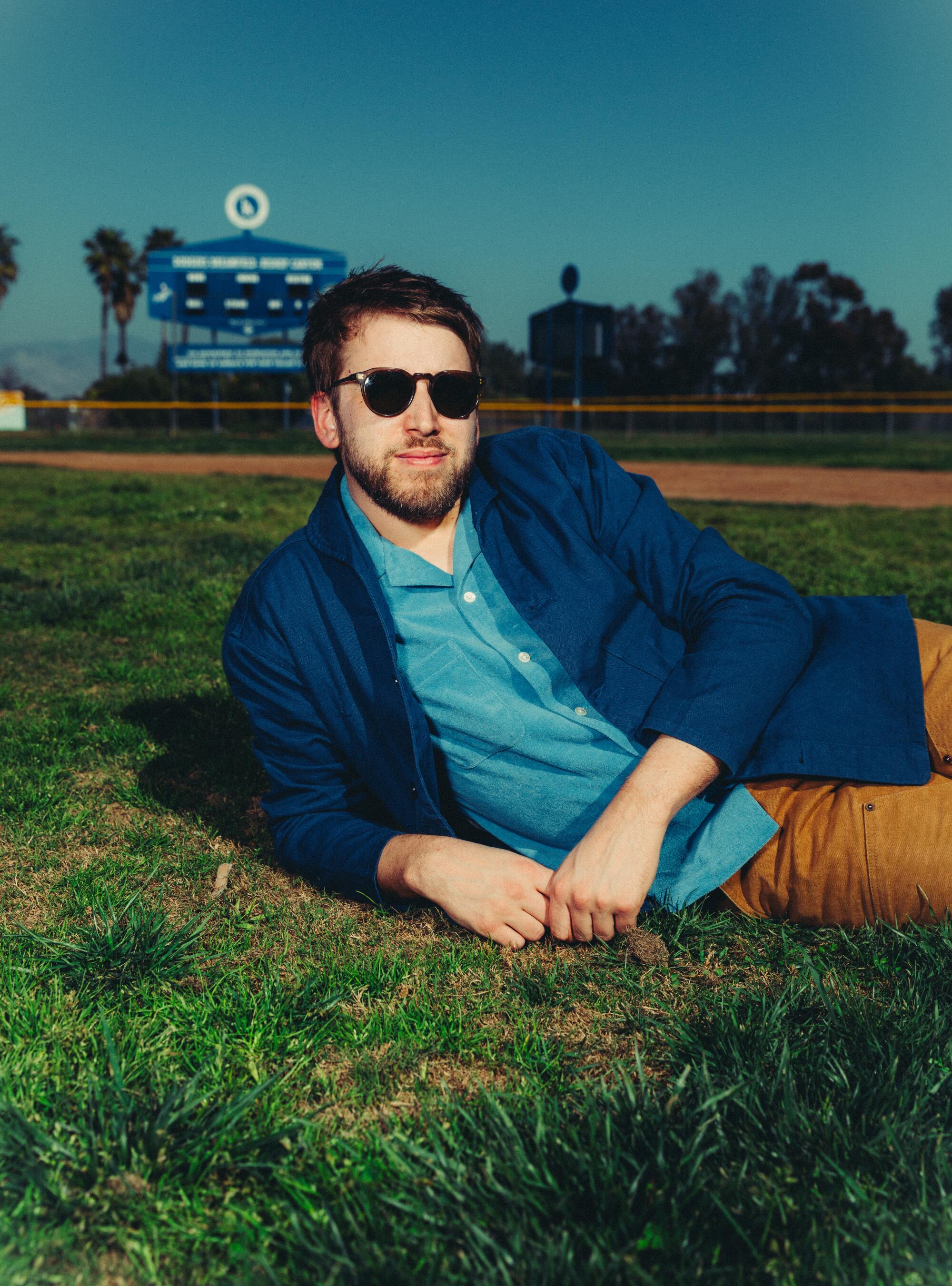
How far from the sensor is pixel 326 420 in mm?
2664

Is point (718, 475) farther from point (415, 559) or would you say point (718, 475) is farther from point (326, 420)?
point (415, 559)

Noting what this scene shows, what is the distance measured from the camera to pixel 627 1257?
4.65 ft

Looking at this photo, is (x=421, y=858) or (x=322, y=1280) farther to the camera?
(x=421, y=858)

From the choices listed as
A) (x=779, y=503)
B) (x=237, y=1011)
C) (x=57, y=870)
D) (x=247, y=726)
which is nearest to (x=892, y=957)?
(x=237, y=1011)

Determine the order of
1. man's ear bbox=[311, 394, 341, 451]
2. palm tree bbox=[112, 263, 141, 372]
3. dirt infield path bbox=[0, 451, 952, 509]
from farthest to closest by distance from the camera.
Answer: palm tree bbox=[112, 263, 141, 372], dirt infield path bbox=[0, 451, 952, 509], man's ear bbox=[311, 394, 341, 451]

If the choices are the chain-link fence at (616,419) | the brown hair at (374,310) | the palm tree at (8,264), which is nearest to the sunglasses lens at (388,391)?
the brown hair at (374,310)

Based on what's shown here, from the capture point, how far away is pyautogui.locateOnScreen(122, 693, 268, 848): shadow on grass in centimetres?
333

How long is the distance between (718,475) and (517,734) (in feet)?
59.8

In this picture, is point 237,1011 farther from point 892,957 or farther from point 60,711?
point 60,711

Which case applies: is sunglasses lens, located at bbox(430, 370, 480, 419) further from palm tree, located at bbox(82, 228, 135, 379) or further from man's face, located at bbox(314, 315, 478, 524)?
palm tree, located at bbox(82, 228, 135, 379)

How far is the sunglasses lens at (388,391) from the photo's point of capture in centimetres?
244

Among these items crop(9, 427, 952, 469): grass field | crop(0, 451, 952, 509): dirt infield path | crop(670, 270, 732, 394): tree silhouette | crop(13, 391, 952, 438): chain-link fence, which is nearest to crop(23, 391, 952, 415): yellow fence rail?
crop(13, 391, 952, 438): chain-link fence

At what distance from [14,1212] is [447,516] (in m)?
1.68

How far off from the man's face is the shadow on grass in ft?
4.15
